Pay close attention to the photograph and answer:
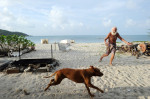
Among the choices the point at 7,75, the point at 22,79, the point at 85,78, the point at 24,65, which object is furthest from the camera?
the point at 24,65

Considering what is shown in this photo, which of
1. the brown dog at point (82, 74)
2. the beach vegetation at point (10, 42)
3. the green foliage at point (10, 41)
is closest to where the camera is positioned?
the brown dog at point (82, 74)

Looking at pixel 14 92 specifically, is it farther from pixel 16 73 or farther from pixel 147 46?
pixel 147 46

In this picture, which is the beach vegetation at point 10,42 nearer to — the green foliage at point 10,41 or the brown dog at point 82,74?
the green foliage at point 10,41

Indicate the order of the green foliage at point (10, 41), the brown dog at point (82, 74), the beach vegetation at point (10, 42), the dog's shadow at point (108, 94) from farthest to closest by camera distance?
the green foliage at point (10, 41) → the beach vegetation at point (10, 42) → the dog's shadow at point (108, 94) → the brown dog at point (82, 74)

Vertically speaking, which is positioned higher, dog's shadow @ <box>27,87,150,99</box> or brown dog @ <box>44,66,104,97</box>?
brown dog @ <box>44,66,104,97</box>

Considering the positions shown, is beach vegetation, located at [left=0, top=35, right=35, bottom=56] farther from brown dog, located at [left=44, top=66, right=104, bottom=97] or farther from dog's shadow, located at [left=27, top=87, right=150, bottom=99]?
brown dog, located at [left=44, top=66, right=104, bottom=97]

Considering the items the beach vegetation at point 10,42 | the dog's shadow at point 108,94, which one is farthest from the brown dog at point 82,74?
the beach vegetation at point 10,42

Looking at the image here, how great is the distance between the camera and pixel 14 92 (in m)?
3.73

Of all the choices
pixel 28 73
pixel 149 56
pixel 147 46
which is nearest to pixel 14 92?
pixel 28 73

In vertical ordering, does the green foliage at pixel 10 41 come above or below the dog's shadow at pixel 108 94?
above

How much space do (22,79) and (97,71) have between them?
3.17m

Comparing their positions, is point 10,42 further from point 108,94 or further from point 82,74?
point 108,94

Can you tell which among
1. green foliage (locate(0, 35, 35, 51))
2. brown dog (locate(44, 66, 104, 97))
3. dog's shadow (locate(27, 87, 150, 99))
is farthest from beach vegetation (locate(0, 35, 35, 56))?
brown dog (locate(44, 66, 104, 97))

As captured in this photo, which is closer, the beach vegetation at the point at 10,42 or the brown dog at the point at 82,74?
the brown dog at the point at 82,74
